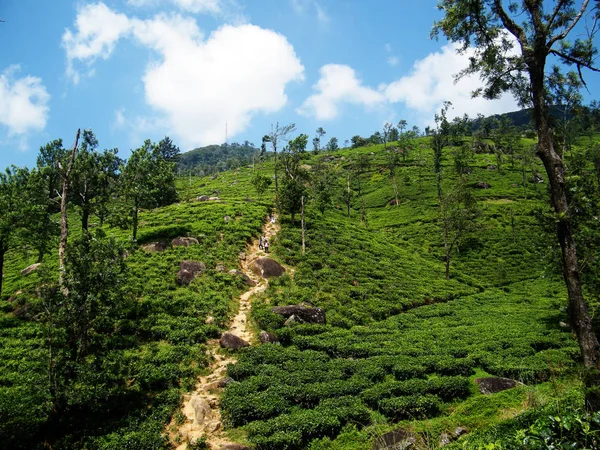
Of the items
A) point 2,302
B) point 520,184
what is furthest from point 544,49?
point 520,184

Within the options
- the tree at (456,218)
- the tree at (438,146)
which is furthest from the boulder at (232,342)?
the tree at (438,146)

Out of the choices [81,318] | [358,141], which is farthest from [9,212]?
[358,141]

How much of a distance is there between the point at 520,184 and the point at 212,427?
104 m

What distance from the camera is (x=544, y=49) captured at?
440 inches

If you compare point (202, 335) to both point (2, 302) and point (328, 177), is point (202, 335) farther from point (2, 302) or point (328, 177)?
point (328, 177)

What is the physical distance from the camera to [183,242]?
40188mm

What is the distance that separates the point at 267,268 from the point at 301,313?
9.34 metres

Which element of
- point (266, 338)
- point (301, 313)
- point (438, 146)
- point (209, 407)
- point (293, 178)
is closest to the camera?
point (209, 407)

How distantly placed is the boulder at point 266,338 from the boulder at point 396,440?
11566 mm

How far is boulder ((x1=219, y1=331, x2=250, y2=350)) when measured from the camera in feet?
79.1

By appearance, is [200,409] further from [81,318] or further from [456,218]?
[456,218]

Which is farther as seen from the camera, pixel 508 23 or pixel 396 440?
pixel 396 440

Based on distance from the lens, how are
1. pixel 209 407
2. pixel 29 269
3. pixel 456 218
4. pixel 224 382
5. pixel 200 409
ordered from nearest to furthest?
pixel 200 409 < pixel 209 407 < pixel 224 382 < pixel 29 269 < pixel 456 218

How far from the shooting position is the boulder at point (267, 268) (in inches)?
1443
